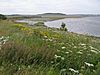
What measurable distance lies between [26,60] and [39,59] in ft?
1.27

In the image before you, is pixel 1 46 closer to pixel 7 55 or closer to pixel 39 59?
pixel 7 55

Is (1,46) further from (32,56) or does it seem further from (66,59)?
(66,59)

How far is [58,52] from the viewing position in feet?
22.9

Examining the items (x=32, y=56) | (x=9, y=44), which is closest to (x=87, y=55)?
(x=32, y=56)

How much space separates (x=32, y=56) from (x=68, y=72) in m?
1.29

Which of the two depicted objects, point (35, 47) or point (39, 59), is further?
point (35, 47)

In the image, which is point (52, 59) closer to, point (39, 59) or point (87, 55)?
point (39, 59)

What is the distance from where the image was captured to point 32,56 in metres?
6.40

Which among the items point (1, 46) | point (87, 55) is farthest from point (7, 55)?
point (87, 55)

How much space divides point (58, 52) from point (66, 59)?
1.86ft

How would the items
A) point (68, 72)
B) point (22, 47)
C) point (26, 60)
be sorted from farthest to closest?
1. point (22, 47)
2. point (26, 60)
3. point (68, 72)

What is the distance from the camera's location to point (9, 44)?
675 cm

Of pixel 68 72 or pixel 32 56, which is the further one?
pixel 32 56

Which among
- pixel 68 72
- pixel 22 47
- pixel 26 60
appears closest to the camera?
pixel 68 72
